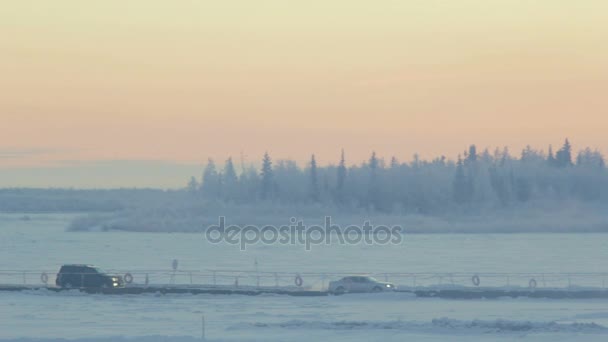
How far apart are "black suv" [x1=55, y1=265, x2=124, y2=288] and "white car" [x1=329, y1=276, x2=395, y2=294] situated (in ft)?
27.3

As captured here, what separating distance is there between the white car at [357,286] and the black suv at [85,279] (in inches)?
327

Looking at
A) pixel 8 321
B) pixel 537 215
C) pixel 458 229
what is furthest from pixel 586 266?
pixel 537 215

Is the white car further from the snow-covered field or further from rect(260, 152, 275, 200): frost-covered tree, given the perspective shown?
rect(260, 152, 275, 200): frost-covered tree

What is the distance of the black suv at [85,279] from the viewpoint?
38.9 meters

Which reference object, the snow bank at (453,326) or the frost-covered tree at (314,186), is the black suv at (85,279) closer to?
the snow bank at (453,326)

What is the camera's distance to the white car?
38062 mm

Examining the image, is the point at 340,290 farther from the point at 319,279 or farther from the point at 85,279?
the point at 85,279

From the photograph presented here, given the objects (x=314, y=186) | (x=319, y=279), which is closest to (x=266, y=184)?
(x=314, y=186)

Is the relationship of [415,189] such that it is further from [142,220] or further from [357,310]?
[357,310]

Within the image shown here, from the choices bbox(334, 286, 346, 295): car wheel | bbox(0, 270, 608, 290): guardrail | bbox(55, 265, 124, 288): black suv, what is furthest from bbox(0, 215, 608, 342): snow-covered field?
bbox(0, 270, 608, 290): guardrail

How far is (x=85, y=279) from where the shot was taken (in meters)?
39.1

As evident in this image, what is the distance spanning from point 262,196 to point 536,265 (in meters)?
88.6

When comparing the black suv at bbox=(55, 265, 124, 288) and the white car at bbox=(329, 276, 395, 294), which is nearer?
the white car at bbox=(329, 276, 395, 294)

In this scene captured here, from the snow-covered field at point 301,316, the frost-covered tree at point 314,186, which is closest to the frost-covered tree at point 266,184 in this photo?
the frost-covered tree at point 314,186
